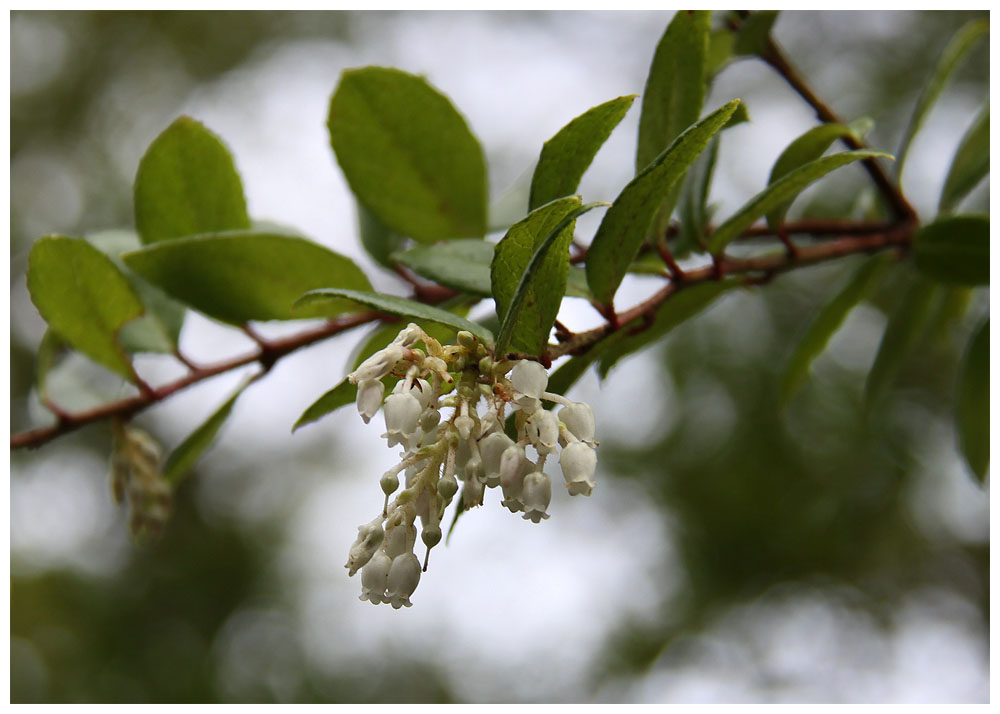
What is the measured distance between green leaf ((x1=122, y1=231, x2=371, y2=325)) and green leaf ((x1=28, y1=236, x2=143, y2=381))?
2.3 inches

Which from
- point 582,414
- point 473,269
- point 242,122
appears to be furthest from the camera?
point 242,122

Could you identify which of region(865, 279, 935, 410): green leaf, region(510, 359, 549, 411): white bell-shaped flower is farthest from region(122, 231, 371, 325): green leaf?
region(865, 279, 935, 410): green leaf

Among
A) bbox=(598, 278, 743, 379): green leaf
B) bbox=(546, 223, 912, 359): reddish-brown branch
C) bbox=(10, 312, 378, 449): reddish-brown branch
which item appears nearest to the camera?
bbox=(546, 223, 912, 359): reddish-brown branch

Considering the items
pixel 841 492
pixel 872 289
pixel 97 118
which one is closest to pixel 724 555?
pixel 841 492

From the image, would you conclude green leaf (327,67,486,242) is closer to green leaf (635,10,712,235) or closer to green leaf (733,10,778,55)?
green leaf (635,10,712,235)

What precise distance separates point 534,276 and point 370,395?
94 mm

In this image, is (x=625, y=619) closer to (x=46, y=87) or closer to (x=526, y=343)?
(x=526, y=343)

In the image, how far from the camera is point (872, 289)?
849mm

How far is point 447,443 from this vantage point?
1.30 ft

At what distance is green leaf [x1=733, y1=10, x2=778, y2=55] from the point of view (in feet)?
2.53

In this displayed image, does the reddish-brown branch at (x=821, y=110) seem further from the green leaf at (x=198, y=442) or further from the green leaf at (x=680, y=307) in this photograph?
the green leaf at (x=198, y=442)

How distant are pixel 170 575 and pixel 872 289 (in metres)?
5.12

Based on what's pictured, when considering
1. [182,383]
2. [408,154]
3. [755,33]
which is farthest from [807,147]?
[182,383]

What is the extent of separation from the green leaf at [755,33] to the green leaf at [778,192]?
0.77 feet
